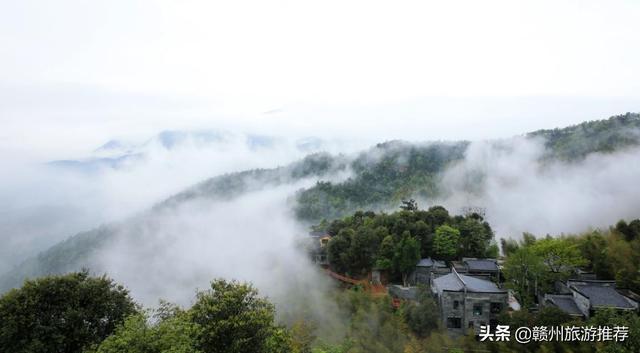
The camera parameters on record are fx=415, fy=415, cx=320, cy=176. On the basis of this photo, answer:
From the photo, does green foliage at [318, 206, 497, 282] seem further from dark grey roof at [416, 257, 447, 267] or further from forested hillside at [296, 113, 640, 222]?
forested hillside at [296, 113, 640, 222]

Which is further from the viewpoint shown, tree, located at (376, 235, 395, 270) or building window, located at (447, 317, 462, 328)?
tree, located at (376, 235, 395, 270)

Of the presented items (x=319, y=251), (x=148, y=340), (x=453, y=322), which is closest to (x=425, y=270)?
(x=453, y=322)

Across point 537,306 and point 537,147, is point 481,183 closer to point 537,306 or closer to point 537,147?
point 537,147

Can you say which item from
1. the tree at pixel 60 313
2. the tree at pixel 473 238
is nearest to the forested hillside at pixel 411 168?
the tree at pixel 473 238

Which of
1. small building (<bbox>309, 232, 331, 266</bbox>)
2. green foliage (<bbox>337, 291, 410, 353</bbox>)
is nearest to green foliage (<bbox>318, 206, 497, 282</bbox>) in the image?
small building (<bbox>309, 232, 331, 266</bbox>)

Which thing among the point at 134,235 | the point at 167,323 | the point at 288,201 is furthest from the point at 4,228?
the point at 167,323

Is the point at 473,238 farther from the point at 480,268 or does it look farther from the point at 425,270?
the point at 425,270
